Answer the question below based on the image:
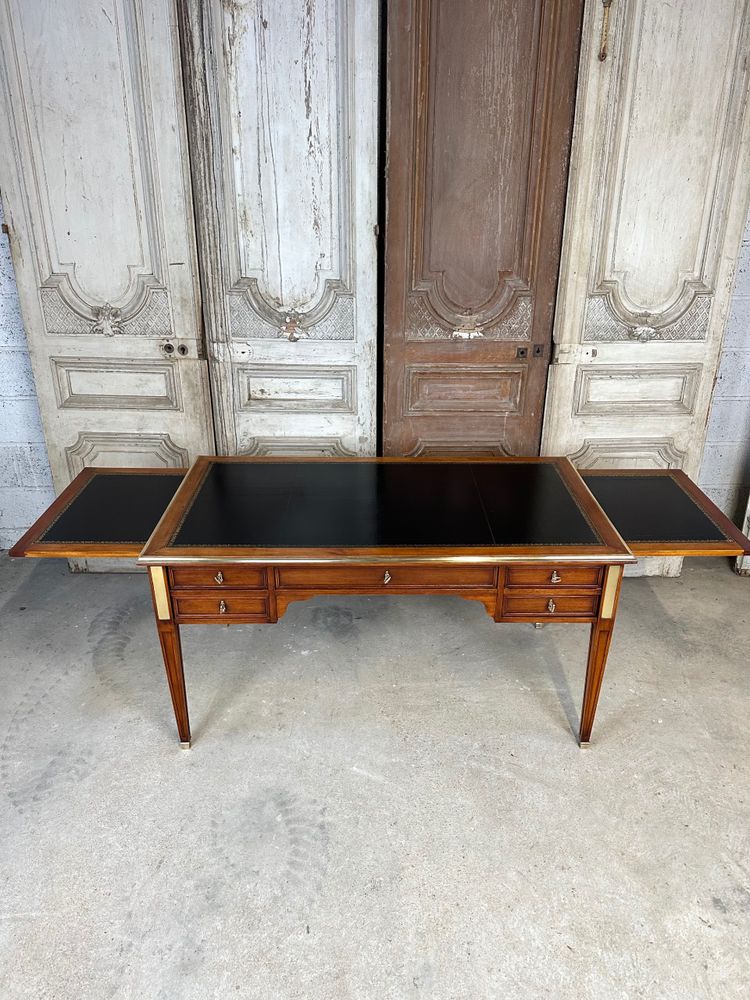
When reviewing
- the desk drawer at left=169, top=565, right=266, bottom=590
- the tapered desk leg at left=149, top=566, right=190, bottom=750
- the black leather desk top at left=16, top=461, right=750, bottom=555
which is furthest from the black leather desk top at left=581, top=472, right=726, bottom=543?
the tapered desk leg at left=149, top=566, right=190, bottom=750

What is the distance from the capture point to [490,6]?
226 centimetres

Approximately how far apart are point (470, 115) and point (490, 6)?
314 mm

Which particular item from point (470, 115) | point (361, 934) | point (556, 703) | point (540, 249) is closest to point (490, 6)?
point (470, 115)

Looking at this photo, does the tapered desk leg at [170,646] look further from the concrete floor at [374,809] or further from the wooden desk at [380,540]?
the concrete floor at [374,809]

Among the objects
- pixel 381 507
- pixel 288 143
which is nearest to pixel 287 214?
pixel 288 143

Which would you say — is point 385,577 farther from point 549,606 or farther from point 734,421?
point 734,421

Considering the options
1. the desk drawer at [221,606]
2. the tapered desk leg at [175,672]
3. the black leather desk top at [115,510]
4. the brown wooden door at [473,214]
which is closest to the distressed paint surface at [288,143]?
the brown wooden door at [473,214]

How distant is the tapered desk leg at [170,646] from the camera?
2006mm

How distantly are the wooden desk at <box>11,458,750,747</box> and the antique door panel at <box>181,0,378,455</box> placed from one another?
391 mm

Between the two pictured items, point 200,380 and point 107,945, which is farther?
point 200,380

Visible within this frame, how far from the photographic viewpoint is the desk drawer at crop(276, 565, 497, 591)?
203 cm

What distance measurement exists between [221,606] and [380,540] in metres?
0.51

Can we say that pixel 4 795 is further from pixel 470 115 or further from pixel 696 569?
pixel 696 569

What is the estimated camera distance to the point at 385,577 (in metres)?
2.04
